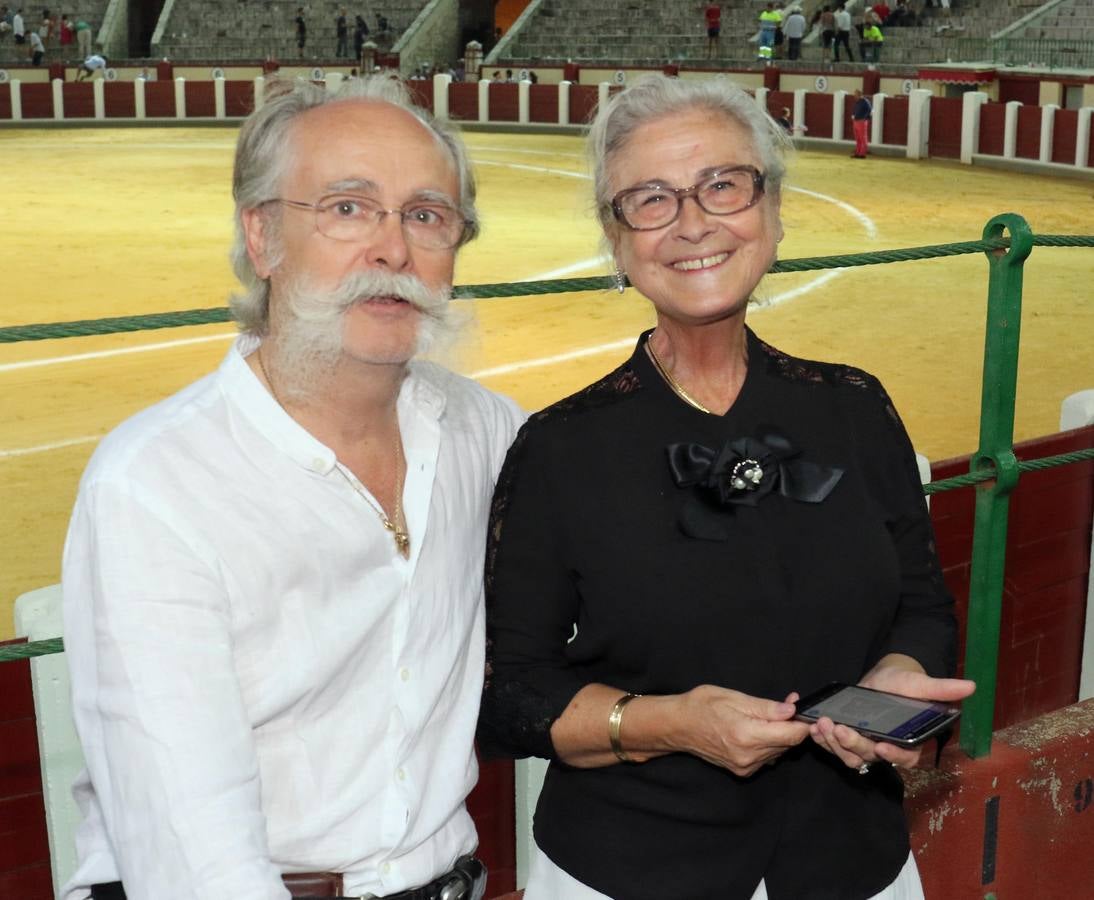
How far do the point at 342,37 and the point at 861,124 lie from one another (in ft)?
44.0

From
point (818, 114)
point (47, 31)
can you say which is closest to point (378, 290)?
point (818, 114)

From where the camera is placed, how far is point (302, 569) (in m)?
1.56

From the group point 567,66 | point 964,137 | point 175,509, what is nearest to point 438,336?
point 175,509

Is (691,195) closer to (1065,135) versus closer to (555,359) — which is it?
(555,359)

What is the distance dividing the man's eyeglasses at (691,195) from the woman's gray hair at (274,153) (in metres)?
0.18

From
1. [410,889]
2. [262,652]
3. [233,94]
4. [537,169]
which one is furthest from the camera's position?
[233,94]

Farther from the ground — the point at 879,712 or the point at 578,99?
the point at 578,99

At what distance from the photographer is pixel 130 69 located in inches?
1063

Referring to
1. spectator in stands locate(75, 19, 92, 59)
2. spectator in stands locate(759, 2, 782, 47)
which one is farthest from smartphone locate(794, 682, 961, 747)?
spectator in stands locate(75, 19, 92, 59)

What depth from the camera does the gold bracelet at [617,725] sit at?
66.7 inches

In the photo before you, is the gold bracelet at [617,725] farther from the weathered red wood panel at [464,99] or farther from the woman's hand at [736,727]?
the weathered red wood panel at [464,99]

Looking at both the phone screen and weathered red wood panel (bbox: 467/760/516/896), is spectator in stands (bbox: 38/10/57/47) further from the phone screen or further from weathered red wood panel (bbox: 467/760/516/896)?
the phone screen

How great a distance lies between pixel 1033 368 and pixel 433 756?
668cm

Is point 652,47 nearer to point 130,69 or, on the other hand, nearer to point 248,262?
point 130,69
